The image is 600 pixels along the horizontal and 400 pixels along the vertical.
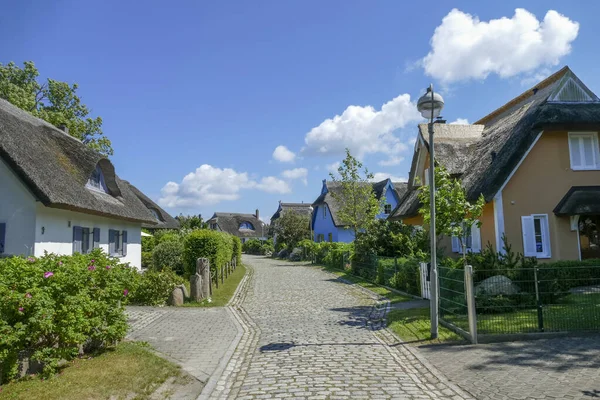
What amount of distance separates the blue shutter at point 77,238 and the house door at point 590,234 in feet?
62.9

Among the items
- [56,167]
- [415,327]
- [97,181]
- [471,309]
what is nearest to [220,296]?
[56,167]

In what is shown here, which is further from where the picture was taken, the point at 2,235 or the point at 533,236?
the point at 533,236

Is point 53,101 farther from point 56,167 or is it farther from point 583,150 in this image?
point 583,150

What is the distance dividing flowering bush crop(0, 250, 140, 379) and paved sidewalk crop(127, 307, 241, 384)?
4.24ft

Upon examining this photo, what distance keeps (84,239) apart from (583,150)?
20056mm

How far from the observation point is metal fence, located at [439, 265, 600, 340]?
8.63 metres

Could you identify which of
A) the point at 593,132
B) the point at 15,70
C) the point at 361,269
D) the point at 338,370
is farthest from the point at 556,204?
the point at 15,70

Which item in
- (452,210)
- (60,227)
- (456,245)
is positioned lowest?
(456,245)

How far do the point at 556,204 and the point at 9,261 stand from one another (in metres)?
17.5

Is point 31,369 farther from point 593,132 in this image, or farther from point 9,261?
point 593,132

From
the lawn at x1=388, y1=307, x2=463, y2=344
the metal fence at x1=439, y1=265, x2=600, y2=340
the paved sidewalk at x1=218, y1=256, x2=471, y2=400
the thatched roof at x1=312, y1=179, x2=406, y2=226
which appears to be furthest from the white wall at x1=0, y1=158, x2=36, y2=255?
the thatched roof at x1=312, y1=179, x2=406, y2=226

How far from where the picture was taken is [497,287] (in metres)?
9.63

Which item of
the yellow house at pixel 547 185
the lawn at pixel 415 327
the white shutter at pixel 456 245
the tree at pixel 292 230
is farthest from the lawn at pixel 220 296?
the tree at pixel 292 230

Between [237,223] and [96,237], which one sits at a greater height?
[237,223]
